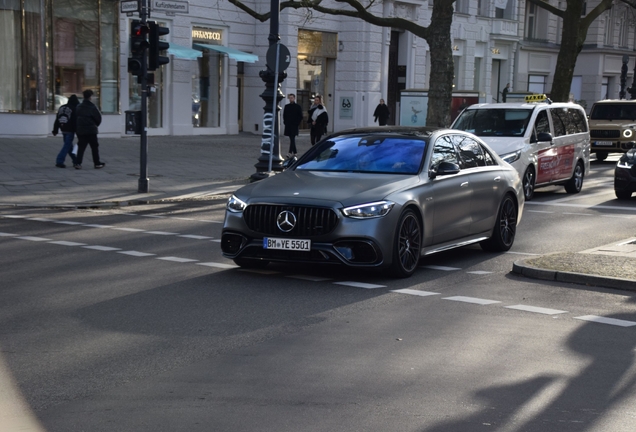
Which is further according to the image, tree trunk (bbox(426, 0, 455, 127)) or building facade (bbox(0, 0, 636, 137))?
building facade (bbox(0, 0, 636, 137))

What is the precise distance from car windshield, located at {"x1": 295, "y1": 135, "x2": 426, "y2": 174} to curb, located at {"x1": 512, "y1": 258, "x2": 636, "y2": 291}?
4.94 ft

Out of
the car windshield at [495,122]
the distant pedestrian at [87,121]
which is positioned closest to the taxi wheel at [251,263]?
the car windshield at [495,122]

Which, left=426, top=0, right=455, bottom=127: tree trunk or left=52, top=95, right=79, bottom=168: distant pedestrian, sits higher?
left=426, top=0, right=455, bottom=127: tree trunk

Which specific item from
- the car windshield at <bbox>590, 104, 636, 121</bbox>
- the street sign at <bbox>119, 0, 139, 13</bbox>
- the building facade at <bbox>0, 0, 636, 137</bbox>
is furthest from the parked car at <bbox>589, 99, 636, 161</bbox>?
the street sign at <bbox>119, 0, 139, 13</bbox>

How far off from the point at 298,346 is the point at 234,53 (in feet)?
104

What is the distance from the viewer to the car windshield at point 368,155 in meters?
10.9

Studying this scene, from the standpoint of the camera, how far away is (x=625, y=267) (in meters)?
10.7

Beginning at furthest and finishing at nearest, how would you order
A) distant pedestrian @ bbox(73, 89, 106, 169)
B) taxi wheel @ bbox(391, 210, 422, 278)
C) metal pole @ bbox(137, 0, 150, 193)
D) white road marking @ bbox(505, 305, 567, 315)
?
distant pedestrian @ bbox(73, 89, 106, 169) < metal pole @ bbox(137, 0, 150, 193) < taxi wheel @ bbox(391, 210, 422, 278) < white road marking @ bbox(505, 305, 567, 315)

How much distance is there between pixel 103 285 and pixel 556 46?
55462mm

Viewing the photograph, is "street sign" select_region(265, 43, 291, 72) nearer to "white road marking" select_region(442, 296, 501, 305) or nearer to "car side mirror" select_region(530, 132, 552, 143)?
"car side mirror" select_region(530, 132, 552, 143)

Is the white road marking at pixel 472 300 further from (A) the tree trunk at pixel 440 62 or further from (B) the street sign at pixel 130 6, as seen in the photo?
(A) the tree trunk at pixel 440 62

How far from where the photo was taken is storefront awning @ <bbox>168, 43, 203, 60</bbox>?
3516 cm

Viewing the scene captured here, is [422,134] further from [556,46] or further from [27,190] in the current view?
[556,46]

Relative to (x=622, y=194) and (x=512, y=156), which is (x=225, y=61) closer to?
(x=622, y=194)
